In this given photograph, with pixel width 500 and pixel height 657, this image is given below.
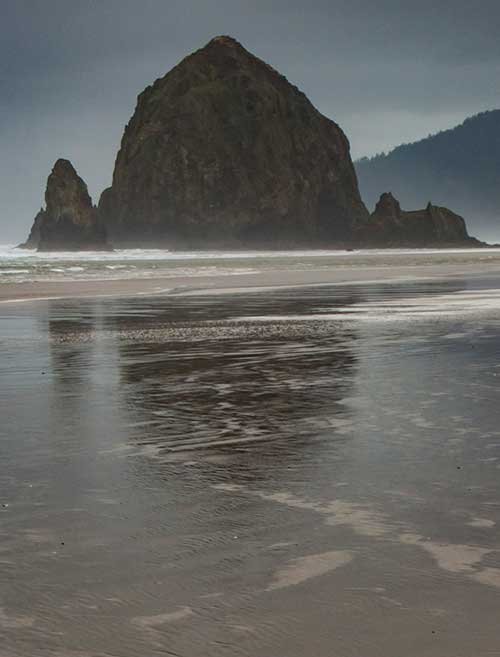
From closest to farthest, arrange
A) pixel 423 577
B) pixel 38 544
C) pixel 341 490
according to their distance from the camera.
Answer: pixel 423 577 → pixel 38 544 → pixel 341 490

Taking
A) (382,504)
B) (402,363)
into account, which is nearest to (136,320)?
(402,363)

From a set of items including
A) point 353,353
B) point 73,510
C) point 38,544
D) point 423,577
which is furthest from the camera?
point 353,353

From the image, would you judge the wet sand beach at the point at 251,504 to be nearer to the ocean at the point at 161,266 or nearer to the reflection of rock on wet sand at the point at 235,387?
the reflection of rock on wet sand at the point at 235,387

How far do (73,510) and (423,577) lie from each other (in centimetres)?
246

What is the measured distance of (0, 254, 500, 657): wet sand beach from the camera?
452cm

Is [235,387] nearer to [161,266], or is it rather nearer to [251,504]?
[251,504]

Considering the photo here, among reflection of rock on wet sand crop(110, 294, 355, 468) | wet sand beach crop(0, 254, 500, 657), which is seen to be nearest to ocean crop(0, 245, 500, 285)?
reflection of rock on wet sand crop(110, 294, 355, 468)

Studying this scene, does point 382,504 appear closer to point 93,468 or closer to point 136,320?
point 93,468

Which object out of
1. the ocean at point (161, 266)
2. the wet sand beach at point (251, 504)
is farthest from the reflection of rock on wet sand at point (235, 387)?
the ocean at point (161, 266)

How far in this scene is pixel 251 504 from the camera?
666 centimetres

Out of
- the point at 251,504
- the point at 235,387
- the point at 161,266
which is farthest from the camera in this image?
the point at 161,266

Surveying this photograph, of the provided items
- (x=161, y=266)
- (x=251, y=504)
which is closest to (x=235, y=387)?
(x=251, y=504)

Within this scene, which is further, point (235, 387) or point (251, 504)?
point (235, 387)

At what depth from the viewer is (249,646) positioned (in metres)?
4.28
